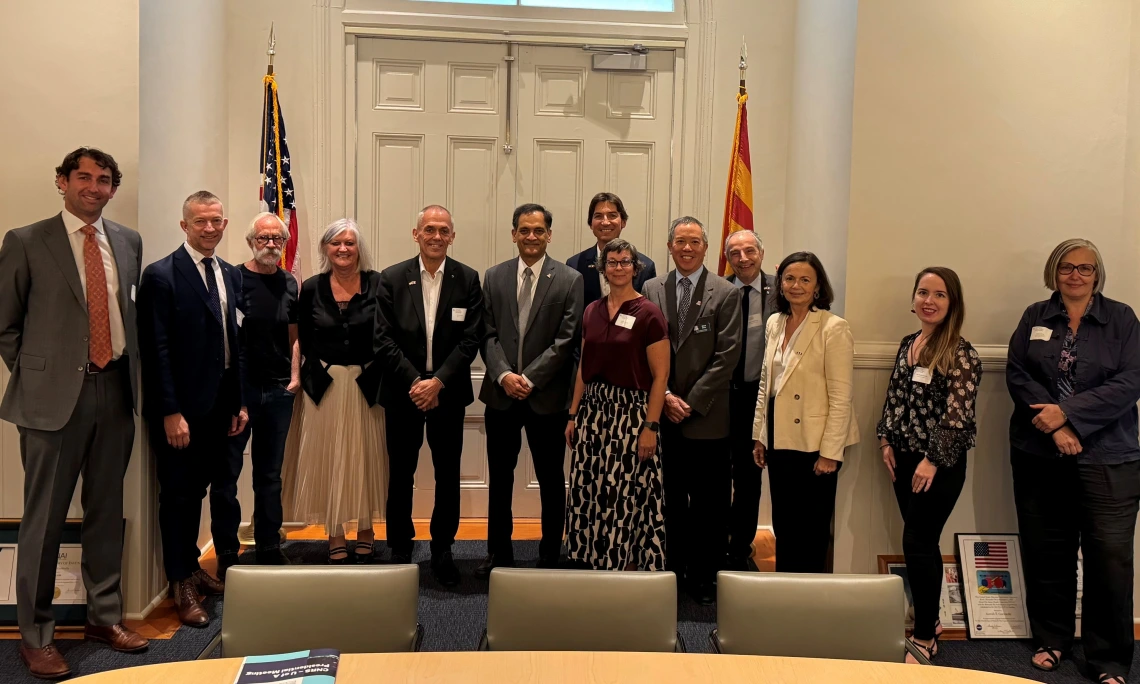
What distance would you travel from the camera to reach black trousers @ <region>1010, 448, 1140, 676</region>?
10.6 feet

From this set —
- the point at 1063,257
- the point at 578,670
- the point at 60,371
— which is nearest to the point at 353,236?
the point at 60,371

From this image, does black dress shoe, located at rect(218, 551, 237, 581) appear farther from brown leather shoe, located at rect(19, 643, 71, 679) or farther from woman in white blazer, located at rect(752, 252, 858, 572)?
woman in white blazer, located at rect(752, 252, 858, 572)

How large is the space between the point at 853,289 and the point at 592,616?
7.54 ft

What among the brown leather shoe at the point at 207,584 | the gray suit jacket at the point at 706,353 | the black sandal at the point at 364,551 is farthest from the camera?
the black sandal at the point at 364,551

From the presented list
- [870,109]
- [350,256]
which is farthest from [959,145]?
[350,256]

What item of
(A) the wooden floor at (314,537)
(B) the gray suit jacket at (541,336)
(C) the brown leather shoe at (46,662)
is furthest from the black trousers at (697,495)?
(C) the brown leather shoe at (46,662)

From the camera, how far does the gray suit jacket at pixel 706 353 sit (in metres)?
3.63

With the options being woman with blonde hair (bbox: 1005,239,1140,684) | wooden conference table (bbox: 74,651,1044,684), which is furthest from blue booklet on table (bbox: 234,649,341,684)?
woman with blonde hair (bbox: 1005,239,1140,684)

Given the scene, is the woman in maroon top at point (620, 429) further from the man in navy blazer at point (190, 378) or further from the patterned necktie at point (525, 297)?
the man in navy blazer at point (190, 378)

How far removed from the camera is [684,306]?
12.2 ft

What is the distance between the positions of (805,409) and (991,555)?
1.22m

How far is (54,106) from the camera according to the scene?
133 inches

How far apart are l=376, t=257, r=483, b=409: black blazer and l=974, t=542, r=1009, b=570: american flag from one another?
8.31 ft

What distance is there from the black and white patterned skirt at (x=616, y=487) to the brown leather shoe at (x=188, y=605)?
68.6 inches
